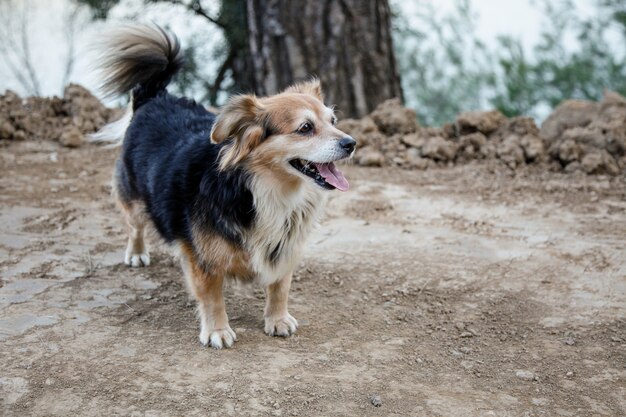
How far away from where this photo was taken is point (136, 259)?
4.39 meters

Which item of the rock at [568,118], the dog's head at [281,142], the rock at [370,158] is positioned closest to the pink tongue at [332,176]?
the dog's head at [281,142]

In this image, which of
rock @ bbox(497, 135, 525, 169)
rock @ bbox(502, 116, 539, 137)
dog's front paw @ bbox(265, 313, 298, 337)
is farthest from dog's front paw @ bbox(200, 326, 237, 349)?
rock @ bbox(502, 116, 539, 137)

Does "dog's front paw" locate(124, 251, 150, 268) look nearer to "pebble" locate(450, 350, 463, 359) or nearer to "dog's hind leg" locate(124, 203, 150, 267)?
"dog's hind leg" locate(124, 203, 150, 267)

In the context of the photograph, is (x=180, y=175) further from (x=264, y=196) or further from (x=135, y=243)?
(x=135, y=243)

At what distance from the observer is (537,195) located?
5637 mm

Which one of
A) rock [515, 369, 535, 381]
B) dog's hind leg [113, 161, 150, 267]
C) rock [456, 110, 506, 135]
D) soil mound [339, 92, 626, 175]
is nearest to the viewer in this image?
rock [515, 369, 535, 381]

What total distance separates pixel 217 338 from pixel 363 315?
0.86 meters

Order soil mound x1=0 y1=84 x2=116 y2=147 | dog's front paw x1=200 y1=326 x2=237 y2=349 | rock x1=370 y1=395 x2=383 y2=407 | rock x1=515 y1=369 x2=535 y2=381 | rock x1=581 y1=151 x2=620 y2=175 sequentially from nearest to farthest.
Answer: rock x1=370 y1=395 x2=383 y2=407 < rock x1=515 y1=369 x2=535 y2=381 < dog's front paw x1=200 y1=326 x2=237 y2=349 < rock x1=581 y1=151 x2=620 y2=175 < soil mound x1=0 y1=84 x2=116 y2=147

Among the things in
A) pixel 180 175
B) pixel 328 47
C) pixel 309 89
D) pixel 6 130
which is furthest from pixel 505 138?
pixel 6 130

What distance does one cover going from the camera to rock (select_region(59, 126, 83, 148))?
6945 mm

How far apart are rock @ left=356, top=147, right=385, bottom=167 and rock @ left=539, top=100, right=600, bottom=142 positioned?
1565mm

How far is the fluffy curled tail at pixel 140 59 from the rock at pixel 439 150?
290 cm

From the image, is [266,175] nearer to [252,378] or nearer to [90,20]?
[252,378]

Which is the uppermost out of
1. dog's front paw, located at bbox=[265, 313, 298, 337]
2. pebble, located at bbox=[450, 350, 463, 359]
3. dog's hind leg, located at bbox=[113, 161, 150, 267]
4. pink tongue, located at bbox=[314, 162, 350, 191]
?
pink tongue, located at bbox=[314, 162, 350, 191]
